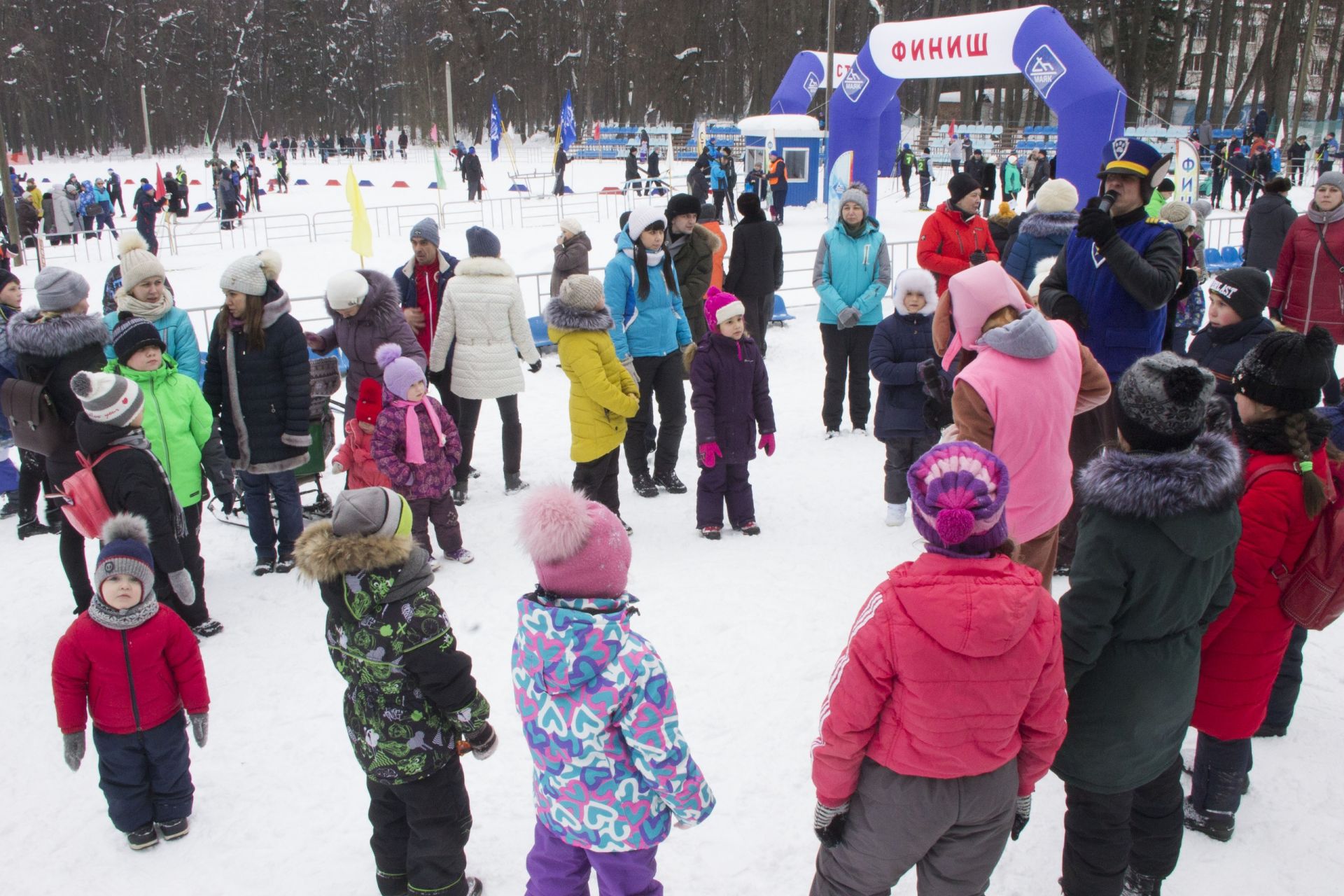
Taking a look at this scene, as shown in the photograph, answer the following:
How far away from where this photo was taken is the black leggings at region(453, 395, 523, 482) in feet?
21.1

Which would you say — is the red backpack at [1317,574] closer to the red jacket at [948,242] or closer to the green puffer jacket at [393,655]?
the green puffer jacket at [393,655]

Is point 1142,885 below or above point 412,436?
below

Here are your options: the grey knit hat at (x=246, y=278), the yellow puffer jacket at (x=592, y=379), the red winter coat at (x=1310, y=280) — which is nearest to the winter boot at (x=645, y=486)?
the yellow puffer jacket at (x=592, y=379)

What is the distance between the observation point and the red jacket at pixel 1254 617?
9.34 feet

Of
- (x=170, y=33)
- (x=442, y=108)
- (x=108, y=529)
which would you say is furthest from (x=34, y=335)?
(x=170, y=33)

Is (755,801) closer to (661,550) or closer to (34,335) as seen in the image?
(661,550)

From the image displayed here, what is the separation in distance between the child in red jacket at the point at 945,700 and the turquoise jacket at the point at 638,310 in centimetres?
411

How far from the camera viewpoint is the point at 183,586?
430 centimetres

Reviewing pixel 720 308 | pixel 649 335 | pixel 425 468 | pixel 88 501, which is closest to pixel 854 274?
pixel 649 335

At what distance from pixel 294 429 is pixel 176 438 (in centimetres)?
64

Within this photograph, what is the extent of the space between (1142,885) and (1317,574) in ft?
3.43

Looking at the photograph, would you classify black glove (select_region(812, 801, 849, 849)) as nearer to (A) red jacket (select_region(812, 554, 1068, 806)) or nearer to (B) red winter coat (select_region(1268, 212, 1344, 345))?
A: (A) red jacket (select_region(812, 554, 1068, 806))

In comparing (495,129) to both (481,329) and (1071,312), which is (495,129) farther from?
(1071,312)

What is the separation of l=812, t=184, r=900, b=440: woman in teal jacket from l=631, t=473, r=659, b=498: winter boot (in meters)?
1.69
